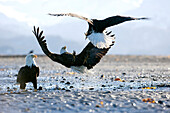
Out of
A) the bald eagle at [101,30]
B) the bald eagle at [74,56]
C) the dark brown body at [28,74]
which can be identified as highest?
the bald eagle at [101,30]

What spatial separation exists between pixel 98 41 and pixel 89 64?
4.41ft

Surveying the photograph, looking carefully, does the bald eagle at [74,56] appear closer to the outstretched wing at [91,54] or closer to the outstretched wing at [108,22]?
the outstretched wing at [91,54]

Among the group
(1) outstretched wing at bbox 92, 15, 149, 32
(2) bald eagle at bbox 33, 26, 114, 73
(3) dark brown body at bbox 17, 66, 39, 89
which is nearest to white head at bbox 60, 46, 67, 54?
(2) bald eagle at bbox 33, 26, 114, 73

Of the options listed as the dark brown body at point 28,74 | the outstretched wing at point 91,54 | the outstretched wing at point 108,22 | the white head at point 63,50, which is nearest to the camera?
the outstretched wing at point 108,22

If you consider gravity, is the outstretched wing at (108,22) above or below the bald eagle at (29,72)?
above

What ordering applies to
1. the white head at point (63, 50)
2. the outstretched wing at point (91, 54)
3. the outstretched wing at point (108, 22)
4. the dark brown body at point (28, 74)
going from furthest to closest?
1. the dark brown body at point (28, 74)
2. the white head at point (63, 50)
3. the outstretched wing at point (91, 54)
4. the outstretched wing at point (108, 22)

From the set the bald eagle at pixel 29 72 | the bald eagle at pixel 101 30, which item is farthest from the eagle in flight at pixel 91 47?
the bald eagle at pixel 29 72

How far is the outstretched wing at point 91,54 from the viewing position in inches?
406

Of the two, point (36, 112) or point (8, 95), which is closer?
point (36, 112)

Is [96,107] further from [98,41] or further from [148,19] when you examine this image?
[148,19]

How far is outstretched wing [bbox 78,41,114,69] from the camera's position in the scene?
10305 millimetres

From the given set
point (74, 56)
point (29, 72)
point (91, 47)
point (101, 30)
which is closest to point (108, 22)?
point (101, 30)

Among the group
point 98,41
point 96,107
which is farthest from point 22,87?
point 96,107

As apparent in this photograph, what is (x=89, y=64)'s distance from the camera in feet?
35.4
